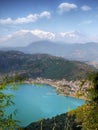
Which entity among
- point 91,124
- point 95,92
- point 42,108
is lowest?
point 42,108

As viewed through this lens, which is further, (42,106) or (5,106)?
(42,106)

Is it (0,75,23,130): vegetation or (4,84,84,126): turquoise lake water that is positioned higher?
(0,75,23,130): vegetation

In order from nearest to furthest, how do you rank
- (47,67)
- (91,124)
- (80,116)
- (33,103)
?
(91,124) → (80,116) → (33,103) → (47,67)

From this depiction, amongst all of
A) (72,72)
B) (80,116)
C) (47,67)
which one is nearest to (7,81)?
(80,116)

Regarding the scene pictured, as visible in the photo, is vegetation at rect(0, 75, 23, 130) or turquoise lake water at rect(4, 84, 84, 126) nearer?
vegetation at rect(0, 75, 23, 130)

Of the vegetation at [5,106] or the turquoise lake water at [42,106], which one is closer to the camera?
the vegetation at [5,106]

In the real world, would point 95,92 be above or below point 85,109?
above

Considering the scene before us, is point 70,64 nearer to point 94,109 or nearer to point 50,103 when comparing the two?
point 50,103

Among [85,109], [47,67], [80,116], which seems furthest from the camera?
[47,67]

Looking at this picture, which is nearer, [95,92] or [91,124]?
[91,124]

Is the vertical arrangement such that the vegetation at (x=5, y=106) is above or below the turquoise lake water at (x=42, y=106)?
above

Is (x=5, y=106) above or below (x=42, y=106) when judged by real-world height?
above
